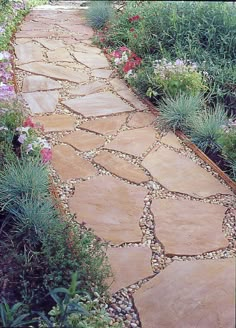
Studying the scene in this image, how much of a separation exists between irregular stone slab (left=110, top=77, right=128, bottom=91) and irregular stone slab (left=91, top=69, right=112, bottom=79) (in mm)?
118

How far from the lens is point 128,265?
7.47 feet

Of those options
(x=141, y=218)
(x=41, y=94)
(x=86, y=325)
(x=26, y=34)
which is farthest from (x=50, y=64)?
(x=86, y=325)

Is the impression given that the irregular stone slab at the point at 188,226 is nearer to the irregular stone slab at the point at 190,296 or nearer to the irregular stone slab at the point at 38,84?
the irregular stone slab at the point at 190,296

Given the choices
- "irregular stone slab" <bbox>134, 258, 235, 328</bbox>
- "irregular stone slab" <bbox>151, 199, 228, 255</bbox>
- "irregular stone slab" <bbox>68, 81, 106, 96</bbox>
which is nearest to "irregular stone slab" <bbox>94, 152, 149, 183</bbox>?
"irregular stone slab" <bbox>151, 199, 228, 255</bbox>

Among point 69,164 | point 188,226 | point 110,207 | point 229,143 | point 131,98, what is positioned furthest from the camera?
point 131,98

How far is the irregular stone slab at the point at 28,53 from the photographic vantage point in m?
4.95

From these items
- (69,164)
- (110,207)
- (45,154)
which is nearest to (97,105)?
(69,164)

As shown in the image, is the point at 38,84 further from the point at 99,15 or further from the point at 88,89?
the point at 99,15

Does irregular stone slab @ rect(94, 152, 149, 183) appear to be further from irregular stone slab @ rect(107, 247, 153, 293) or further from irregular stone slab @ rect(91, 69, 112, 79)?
irregular stone slab @ rect(91, 69, 112, 79)

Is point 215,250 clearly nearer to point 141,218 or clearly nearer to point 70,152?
point 141,218

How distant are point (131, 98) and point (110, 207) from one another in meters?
1.66

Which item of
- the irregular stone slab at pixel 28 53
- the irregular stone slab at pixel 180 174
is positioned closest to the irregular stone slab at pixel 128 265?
the irregular stone slab at pixel 180 174

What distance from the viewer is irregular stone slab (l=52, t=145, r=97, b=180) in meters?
2.98

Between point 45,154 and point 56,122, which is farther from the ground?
point 45,154
